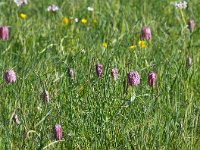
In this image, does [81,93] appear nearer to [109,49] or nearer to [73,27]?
[109,49]

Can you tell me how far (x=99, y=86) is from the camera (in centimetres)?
304

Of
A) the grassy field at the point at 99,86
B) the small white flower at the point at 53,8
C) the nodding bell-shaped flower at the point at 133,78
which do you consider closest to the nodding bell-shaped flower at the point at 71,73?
the grassy field at the point at 99,86

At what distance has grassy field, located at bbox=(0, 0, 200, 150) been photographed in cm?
276

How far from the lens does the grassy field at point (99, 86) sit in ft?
9.04

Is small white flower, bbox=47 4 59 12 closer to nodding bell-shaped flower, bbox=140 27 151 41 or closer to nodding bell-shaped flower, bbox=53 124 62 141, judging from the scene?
nodding bell-shaped flower, bbox=140 27 151 41

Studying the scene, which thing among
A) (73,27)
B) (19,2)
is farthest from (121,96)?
(19,2)

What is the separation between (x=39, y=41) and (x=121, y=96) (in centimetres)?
131

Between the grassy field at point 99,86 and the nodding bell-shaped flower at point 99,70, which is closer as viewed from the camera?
the grassy field at point 99,86

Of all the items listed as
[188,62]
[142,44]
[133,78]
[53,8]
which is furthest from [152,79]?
[53,8]

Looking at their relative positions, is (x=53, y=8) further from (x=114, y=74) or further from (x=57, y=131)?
(x=57, y=131)

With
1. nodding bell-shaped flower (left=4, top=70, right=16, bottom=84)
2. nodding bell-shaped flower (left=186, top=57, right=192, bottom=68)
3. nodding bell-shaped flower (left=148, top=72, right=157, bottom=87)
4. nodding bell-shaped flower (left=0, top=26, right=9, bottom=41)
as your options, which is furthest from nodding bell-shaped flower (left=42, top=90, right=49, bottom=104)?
nodding bell-shaped flower (left=0, top=26, right=9, bottom=41)

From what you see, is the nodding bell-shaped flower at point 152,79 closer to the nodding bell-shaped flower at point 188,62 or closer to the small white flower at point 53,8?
the nodding bell-shaped flower at point 188,62

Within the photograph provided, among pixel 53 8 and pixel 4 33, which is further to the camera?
pixel 53 8

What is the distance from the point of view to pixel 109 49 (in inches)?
152
